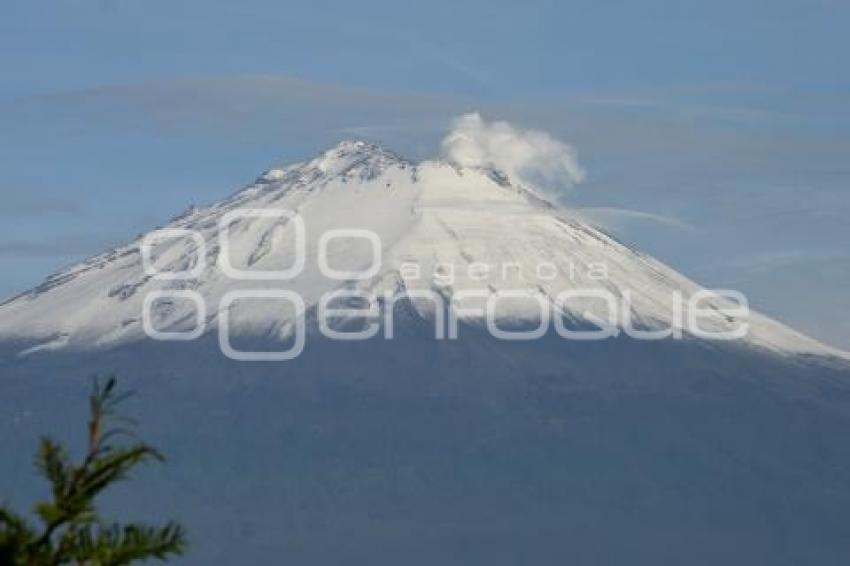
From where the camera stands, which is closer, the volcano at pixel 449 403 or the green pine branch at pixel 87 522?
the green pine branch at pixel 87 522

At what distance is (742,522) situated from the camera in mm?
181375

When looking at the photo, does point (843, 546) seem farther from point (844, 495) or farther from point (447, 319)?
point (447, 319)

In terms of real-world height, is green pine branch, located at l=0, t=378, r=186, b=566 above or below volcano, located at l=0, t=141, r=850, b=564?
below

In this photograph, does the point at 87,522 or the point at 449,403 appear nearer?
the point at 87,522

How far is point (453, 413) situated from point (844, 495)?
27145mm

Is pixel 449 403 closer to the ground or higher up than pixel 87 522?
higher up

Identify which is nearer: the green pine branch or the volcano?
the green pine branch

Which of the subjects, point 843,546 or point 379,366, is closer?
point 843,546

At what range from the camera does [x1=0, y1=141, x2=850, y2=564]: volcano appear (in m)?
175

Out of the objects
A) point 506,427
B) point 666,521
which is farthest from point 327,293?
point 666,521

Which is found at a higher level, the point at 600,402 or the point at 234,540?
the point at 600,402

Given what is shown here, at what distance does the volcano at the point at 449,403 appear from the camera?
575 ft

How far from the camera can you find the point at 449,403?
184 meters

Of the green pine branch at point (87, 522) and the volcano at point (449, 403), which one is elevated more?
the volcano at point (449, 403)
